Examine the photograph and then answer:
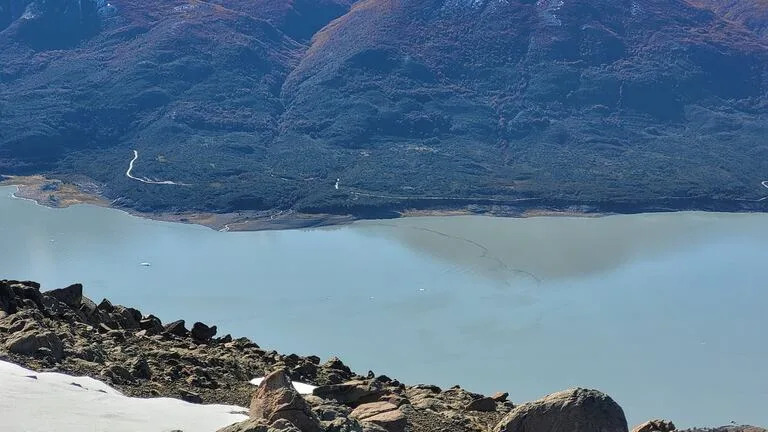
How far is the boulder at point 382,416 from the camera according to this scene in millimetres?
7336

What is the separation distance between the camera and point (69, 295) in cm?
1066

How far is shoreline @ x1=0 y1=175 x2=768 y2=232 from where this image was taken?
4203 centimetres

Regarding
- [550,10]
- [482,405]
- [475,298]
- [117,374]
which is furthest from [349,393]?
[550,10]

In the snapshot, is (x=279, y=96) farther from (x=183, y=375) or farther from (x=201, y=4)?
(x=183, y=375)

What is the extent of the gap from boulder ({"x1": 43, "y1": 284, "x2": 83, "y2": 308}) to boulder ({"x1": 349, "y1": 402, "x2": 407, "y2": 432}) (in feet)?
12.7

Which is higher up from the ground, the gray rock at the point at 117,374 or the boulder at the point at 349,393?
the gray rock at the point at 117,374

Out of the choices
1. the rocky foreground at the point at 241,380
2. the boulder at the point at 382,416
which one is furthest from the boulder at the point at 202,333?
the boulder at the point at 382,416

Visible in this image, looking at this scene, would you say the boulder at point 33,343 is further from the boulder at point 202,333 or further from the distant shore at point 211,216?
the distant shore at point 211,216

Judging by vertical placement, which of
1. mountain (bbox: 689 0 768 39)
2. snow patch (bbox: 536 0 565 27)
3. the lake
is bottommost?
the lake

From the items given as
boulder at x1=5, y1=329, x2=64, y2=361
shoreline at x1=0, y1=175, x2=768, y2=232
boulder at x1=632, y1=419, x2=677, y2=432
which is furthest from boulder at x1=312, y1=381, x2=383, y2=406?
shoreline at x1=0, y1=175, x2=768, y2=232

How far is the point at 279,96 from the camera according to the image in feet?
200

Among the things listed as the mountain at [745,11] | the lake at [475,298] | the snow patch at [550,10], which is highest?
the mountain at [745,11]

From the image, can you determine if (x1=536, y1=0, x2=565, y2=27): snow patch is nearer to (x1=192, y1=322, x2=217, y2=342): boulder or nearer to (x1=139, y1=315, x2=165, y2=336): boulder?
(x1=192, y1=322, x2=217, y2=342): boulder

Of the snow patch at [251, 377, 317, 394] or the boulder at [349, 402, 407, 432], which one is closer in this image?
the boulder at [349, 402, 407, 432]
